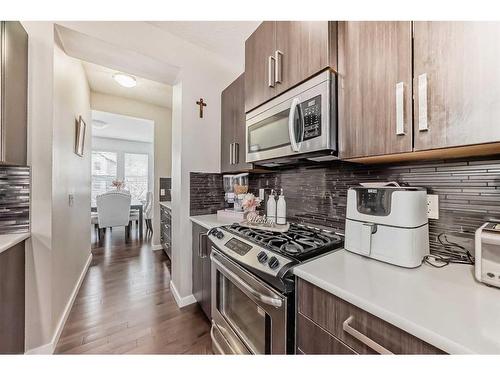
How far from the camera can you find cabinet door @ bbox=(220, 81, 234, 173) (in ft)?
6.54

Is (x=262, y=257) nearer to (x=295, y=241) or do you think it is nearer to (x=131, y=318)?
(x=295, y=241)

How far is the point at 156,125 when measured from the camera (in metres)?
3.85

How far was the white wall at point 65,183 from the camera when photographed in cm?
149

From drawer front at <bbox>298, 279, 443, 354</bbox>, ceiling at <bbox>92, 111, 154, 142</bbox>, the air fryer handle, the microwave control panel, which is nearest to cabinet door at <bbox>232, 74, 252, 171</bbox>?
the microwave control panel

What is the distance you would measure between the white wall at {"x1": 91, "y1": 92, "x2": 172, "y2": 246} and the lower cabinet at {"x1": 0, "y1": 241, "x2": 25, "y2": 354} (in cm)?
240

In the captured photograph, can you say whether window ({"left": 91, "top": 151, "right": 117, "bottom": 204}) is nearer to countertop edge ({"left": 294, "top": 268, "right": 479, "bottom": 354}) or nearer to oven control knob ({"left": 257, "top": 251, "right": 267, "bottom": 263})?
oven control knob ({"left": 257, "top": 251, "right": 267, "bottom": 263})

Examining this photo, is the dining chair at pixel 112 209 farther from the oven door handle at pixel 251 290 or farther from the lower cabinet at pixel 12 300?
the oven door handle at pixel 251 290

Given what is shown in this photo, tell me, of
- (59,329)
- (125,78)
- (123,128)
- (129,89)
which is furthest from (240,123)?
(123,128)

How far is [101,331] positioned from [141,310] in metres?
0.32

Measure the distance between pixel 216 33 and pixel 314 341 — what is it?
2.31 m

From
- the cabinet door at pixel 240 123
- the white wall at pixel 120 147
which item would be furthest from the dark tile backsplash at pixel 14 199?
the white wall at pixel 120 147

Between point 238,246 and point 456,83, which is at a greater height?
point 456,83
